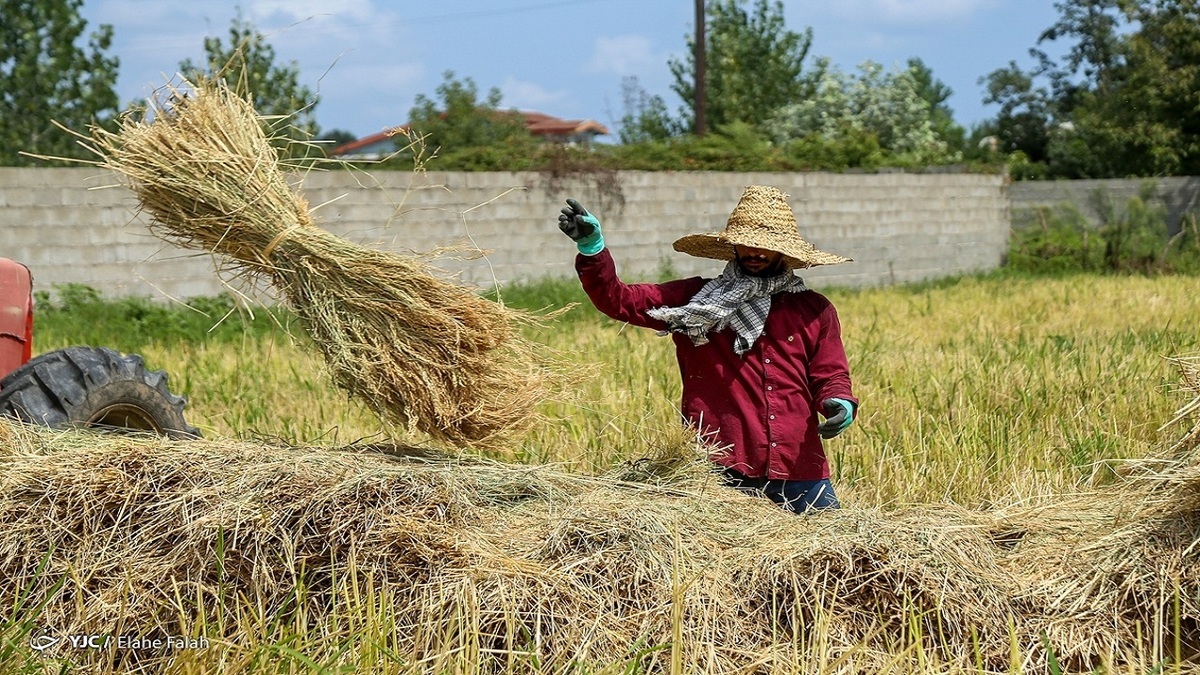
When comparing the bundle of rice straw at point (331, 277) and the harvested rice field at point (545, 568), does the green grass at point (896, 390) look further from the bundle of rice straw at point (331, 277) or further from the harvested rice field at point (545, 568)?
the harvested rice field at point (545, 568)

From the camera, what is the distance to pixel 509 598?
3.19 metres

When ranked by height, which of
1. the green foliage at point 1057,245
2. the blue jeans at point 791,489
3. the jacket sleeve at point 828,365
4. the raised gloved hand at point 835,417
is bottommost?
the green foliage at point 1057,245

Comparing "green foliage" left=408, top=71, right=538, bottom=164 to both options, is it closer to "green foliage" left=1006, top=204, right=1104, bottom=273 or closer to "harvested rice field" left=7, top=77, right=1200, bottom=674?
"green foliage" left=1006, top=204, right=1104, bottom=273

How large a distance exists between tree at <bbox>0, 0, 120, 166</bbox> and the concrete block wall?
7.41 m

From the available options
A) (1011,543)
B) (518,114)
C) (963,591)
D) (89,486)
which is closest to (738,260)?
(1011,543)

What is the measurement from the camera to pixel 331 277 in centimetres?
411

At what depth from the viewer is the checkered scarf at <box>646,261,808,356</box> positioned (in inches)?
171

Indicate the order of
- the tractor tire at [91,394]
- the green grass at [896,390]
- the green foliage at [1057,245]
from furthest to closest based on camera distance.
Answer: the green foliage at [1057,245], the green grass at [896,390], the tractor tire at [91,394]

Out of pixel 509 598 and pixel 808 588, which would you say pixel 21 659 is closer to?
pixel 509 598

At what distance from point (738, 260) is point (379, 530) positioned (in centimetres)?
178

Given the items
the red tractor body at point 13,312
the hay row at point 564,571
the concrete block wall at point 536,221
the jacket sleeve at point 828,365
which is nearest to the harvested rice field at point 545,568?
the hay row at point 564,571

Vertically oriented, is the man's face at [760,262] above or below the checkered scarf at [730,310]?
above

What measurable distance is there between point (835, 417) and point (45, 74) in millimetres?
18402

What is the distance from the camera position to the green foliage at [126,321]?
9.88 m
